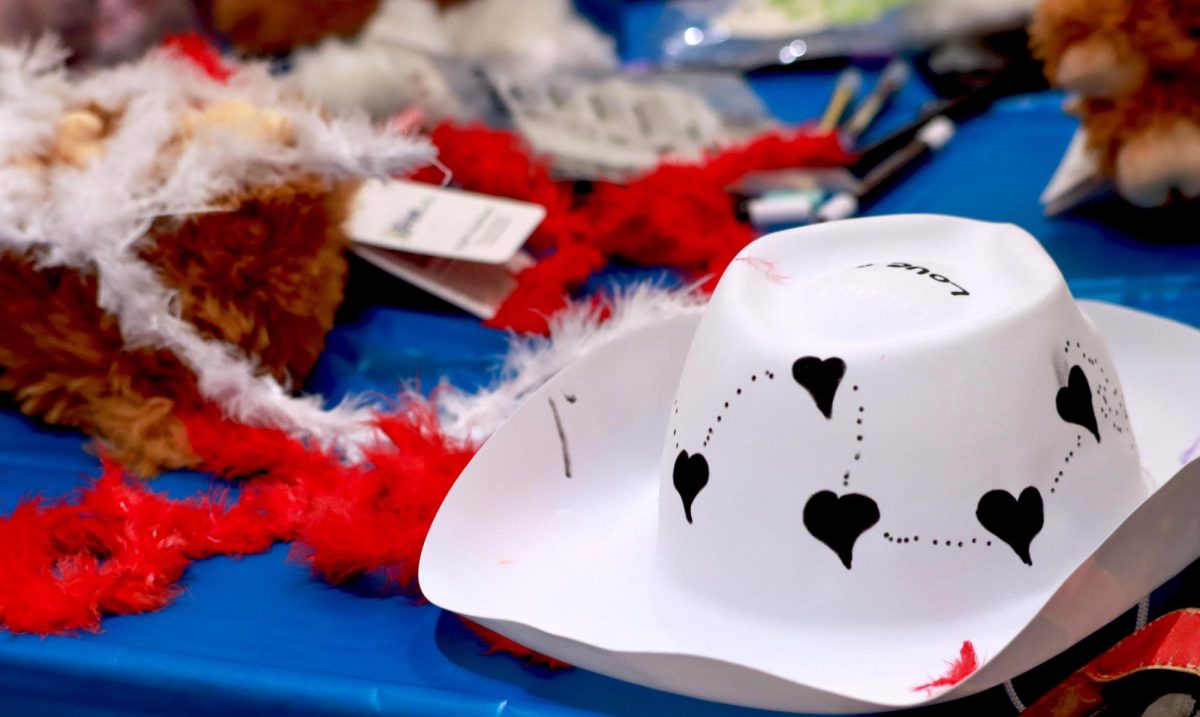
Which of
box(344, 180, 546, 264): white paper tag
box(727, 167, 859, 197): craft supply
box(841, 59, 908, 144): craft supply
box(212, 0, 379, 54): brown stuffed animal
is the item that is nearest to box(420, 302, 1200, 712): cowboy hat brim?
box(344, 180, 546, 264): white paper tag

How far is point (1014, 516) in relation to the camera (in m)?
0.57

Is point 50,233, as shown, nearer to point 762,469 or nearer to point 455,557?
point 455,557

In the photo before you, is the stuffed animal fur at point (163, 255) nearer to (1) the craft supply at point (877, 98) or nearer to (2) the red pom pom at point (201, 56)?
(2) the red pom pom at point (201, 56)

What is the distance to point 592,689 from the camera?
2.01 ft

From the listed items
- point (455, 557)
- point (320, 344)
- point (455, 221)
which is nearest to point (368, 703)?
point (455, 557)

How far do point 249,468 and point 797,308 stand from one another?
0.45 meters

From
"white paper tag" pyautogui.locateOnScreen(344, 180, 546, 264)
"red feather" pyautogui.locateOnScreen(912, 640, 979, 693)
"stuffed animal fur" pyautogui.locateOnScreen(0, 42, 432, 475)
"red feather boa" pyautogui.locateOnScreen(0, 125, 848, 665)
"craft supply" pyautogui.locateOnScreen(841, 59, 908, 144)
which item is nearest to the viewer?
"red feather" pyautogui.locateOnScreen(912, 640, 979, 693)

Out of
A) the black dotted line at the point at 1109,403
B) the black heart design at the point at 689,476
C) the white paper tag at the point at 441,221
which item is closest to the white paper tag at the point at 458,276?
the white paper tag at the point at 441,221

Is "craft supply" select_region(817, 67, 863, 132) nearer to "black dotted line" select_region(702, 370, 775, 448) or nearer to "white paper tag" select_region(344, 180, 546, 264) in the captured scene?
"white paper tag" select_region(344, 180, 546, 264)

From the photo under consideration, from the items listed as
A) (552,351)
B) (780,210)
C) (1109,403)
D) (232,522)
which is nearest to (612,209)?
(780,210)

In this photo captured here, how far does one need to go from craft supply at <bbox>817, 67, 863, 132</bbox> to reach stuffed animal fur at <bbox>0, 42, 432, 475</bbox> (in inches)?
25.5

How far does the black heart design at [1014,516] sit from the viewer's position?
561mm

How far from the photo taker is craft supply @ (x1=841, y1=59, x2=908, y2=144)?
55.5 inches

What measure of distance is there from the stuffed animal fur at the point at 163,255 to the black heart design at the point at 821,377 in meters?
0.44
